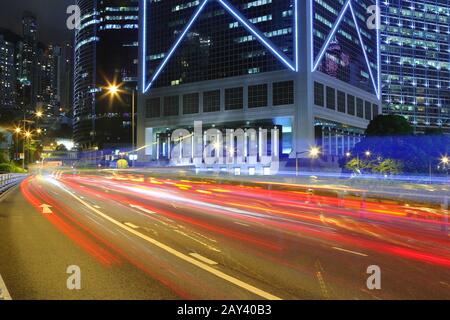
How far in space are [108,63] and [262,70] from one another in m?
105

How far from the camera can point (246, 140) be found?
323 ft

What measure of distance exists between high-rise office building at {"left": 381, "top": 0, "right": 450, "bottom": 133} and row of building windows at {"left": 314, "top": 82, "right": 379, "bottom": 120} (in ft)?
71.5

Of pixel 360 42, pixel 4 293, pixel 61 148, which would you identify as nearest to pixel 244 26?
pixel 360 42

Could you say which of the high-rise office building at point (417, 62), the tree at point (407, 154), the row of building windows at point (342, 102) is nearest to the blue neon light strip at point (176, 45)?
the row of building windows at point (342, 102)

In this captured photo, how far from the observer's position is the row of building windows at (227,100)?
9568 cm

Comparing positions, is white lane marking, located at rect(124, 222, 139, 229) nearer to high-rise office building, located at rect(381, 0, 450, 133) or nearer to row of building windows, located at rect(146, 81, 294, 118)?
row of building windows, located at rect(146, 81, 294, 118)

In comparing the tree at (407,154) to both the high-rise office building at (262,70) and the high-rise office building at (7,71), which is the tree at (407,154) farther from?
the high-rise office building at (7,71)

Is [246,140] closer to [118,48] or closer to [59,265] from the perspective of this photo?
[59,265]

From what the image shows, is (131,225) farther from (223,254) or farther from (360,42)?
(360,42)

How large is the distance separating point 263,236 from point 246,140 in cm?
8657

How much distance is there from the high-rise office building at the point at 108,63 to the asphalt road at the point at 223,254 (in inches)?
6478
